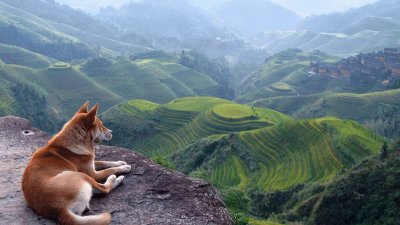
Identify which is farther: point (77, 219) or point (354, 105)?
point (354, 105)

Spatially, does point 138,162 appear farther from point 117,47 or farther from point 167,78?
point 117,47

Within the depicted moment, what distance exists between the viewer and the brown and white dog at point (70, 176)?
15.4ft

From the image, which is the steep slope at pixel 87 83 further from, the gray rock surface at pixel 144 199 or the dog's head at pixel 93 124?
the dog's head at pixel 93 124

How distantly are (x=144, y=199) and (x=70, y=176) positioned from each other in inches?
44.5

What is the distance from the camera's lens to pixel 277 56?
126m

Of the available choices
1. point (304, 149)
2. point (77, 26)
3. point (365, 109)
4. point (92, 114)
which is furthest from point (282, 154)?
point (77, 26)

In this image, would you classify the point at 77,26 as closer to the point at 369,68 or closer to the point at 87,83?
the point at 87,83

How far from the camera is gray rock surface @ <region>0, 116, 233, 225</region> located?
5.15 m

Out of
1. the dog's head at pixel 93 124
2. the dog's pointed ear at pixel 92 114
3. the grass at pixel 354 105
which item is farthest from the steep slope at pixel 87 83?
the dog's pointed ear at pixel 92 114

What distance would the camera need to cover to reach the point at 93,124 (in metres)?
5.64

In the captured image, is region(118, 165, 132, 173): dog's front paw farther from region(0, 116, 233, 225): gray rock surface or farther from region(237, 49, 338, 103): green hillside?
region(237, 49, 338, 103): green hillside

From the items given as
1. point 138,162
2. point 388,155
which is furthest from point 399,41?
point 138,162

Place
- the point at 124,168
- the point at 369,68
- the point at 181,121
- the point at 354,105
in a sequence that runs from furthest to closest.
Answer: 1. the point at 369,68
2. the point at 354,105
3. the point at 181,121
4. the point at 124,168

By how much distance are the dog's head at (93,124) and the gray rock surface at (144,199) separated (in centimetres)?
77
